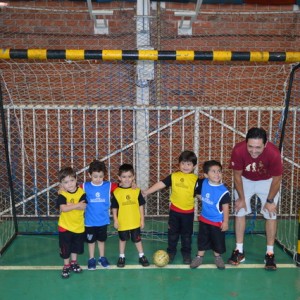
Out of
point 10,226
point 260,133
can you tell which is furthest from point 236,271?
point 10,226

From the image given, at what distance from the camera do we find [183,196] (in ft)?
13.4

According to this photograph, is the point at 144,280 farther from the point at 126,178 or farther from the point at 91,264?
the point at 126,178

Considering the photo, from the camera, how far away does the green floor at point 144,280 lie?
357cm

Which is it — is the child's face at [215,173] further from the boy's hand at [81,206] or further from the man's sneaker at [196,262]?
the boy's hand at [81,206]

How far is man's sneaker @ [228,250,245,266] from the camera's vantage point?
4.16m

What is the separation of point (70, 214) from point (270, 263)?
2.08 metres

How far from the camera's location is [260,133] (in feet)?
12.0

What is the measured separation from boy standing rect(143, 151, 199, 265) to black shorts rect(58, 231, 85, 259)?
789mm

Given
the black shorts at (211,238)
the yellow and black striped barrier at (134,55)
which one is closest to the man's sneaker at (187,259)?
the black shorts at (211,238)

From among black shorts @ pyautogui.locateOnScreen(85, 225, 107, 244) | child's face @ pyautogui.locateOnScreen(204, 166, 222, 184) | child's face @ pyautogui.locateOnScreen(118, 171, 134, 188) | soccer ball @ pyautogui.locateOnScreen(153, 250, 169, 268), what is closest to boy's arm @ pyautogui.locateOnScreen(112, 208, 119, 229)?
black shorts @ pyautogui.locateOnScreen(85, 225, 107, 244)

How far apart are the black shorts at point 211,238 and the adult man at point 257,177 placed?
29cm

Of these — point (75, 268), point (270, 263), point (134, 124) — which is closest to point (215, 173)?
point (270, 263)

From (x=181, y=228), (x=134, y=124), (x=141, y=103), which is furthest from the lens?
(x=141, y=103)

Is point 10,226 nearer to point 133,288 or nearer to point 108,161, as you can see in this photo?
point 108,161
